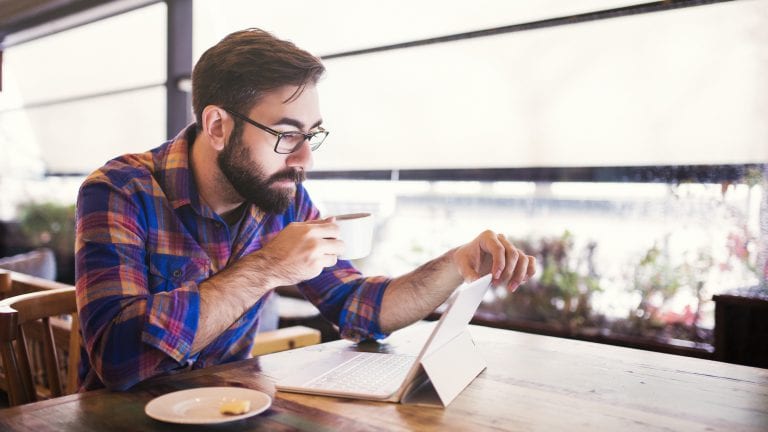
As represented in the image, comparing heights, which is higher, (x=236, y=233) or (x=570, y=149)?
(x=570, y=149)

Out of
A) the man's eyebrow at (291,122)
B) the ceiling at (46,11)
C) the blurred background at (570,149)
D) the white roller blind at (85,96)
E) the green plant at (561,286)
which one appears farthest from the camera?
the white roller blind at (85,96)

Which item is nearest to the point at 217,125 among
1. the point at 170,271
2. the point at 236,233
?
the point at 236,233

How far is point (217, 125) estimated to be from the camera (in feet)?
5.08

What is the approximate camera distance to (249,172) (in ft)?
4.99

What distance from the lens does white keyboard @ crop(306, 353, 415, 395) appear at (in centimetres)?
108

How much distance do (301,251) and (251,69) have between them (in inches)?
19.9

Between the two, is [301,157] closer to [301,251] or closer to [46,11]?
[301,251]

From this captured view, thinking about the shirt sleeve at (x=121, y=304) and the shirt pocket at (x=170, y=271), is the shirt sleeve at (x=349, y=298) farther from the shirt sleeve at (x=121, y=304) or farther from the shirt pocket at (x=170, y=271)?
the shirt sleeve at (x=121, y=304)

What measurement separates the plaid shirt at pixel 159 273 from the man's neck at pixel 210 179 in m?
0.04

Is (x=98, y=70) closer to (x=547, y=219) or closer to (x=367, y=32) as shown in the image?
(x=367, y=32)

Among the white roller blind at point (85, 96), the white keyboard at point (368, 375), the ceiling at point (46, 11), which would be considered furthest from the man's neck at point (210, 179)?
the ceiling at point (46, 11)

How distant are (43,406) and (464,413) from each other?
64 cm

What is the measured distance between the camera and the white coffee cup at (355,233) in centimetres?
130

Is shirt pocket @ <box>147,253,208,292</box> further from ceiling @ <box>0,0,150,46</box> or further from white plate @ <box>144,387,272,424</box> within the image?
ceiling @ <box>0,0,150,46</box>
